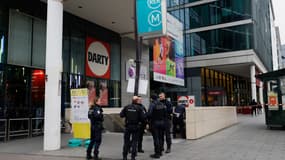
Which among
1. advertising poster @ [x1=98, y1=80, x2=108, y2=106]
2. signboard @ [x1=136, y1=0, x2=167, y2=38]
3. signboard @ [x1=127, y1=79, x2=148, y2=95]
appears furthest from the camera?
advertising poster @ [x1=98, y1=80, x2=108, y2=106]

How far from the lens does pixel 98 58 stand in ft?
69.1

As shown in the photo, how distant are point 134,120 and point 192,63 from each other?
94.9 feet

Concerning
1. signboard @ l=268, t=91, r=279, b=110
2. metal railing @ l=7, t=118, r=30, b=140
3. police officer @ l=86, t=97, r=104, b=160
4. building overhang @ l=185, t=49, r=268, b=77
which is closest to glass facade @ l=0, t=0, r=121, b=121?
metal railing @ l=7, t=118, r=30, b=140

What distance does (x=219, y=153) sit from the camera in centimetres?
897

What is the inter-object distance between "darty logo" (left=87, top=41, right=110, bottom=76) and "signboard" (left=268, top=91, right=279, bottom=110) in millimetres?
11488

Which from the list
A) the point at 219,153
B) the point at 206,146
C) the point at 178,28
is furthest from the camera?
the point at 178,28

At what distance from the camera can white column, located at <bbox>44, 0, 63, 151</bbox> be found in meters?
10.8

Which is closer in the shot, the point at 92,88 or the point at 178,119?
the point at 178,119

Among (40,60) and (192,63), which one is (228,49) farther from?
(40,60)

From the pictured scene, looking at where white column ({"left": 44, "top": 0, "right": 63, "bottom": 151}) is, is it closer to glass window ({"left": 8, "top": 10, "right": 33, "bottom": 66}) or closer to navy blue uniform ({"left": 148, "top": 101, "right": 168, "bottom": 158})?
navy blue uniform ({"left": 148, "top": 101, "right": 168, "bottom": 158})

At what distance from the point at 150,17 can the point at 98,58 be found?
11644 millimetres

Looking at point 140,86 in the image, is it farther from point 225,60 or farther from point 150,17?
point 225,60

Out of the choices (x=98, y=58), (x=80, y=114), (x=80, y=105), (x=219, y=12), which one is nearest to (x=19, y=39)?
(x=80, y=105)

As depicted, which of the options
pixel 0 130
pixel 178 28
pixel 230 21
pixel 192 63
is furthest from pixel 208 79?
pixel 0 130
